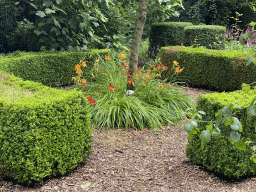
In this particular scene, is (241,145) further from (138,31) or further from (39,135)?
(138,31)

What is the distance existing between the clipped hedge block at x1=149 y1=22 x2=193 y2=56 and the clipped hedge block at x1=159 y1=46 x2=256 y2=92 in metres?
2.24

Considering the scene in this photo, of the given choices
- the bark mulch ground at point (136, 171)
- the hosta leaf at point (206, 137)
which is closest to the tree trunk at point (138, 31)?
the bark mulch ground at point (136, 171)

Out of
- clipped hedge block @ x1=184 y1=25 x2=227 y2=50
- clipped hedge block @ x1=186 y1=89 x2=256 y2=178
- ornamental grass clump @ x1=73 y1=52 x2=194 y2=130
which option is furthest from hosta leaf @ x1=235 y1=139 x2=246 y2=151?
clipped hedge block @ x1=184 y1=25 x2=227 y2=50

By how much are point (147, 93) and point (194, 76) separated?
2.69m

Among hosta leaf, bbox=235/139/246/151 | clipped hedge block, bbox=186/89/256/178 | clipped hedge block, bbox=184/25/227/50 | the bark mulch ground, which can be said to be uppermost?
clipped hedge block, bbox=184/25/227/50

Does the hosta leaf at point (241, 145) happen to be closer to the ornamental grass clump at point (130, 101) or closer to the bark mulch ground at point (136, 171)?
the bark mulch ground at point (136, 171)

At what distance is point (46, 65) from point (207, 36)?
18.1 ft

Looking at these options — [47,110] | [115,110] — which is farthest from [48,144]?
[115,110]

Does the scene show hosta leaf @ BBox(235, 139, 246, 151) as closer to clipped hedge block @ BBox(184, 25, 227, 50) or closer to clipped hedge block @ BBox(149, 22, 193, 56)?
clipped hedge block @ BBox(184, 25, 227, 50)

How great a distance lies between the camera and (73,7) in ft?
20.1

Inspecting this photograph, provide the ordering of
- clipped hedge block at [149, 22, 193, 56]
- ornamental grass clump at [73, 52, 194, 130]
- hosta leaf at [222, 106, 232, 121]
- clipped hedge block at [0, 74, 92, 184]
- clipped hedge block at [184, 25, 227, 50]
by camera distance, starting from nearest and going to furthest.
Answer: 1. hosta leaf at [222, 106, 232, 121]
2. clipped hedge block at [0, 74, 92, 184]
3. ornamental grass clump at [73, 52, 194, 130]
4. clipped hedge block at [184, 25, 227, 50]
5. clipped hedge block at [149, 22, 193, 56]

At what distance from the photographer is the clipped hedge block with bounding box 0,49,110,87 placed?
5.26 metres

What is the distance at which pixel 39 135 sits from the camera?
2.68 metres

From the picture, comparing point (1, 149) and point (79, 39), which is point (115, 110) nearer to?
point (1, 149)
